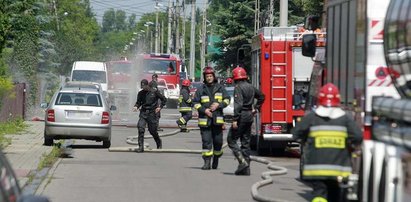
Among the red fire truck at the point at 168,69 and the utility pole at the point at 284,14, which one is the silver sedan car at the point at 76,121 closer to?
the utility pole at the point at 284,14

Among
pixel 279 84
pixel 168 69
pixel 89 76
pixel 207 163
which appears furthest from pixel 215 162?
pixel 168 69

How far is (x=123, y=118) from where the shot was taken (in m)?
45.4

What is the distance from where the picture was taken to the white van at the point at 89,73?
50375mm

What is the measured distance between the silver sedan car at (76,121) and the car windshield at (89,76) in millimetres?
24306

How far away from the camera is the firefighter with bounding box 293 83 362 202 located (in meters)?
11.9

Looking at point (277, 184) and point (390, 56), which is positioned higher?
point (390, 56)

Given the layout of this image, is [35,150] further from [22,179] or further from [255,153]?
[22,179]

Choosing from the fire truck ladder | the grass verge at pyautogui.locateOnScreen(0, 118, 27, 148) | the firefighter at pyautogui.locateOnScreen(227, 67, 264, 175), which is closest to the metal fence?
the grass verge at pyautogui.locateOnScreen(0, 118, 27, 148)

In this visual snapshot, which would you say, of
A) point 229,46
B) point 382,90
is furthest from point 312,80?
point 229,46

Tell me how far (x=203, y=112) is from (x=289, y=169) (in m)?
2.28

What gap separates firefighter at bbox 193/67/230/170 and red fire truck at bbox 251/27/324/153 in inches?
135

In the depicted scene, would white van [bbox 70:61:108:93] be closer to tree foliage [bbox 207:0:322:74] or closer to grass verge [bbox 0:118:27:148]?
grass verge [bbox 0:118:27:148]

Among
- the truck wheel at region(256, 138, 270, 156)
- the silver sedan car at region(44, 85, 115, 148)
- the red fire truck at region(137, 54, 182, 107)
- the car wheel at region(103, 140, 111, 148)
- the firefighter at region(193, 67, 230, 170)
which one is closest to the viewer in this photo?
the firefighter at region(193, 67, 230, 170)

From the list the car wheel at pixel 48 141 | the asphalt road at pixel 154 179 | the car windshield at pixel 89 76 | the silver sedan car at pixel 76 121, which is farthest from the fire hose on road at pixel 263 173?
the car windshield at pixel 89 76
